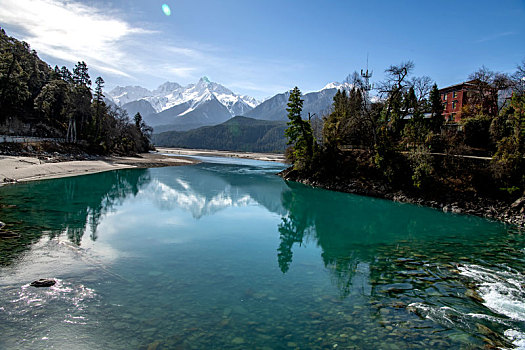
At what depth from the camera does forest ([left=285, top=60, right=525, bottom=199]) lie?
34.6m

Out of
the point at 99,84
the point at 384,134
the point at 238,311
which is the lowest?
the point at 238,311

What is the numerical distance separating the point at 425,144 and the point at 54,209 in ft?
153

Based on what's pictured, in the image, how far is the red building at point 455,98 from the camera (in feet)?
179

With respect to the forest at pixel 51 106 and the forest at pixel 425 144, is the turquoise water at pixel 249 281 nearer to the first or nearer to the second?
the forest at pixel 425 144

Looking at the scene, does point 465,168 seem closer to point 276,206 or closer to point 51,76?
point 276,206

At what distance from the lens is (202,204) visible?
110 ft

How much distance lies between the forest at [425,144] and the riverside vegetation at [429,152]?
0.33ft

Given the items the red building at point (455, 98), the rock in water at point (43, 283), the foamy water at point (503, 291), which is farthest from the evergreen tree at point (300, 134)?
the rock in water at point (43, 283)

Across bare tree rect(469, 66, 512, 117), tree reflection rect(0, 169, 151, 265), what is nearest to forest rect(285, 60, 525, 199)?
bare tree rect(469, 66, 512, 117)

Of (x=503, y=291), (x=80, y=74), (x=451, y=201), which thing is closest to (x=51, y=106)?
(x=80, y=74)

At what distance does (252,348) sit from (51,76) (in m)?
98.9

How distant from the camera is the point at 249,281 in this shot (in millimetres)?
13711

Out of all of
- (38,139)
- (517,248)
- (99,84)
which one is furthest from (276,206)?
(99,84)

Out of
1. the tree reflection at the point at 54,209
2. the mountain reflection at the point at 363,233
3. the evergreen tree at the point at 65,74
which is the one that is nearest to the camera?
the mountain reflection at the point at 363,233
